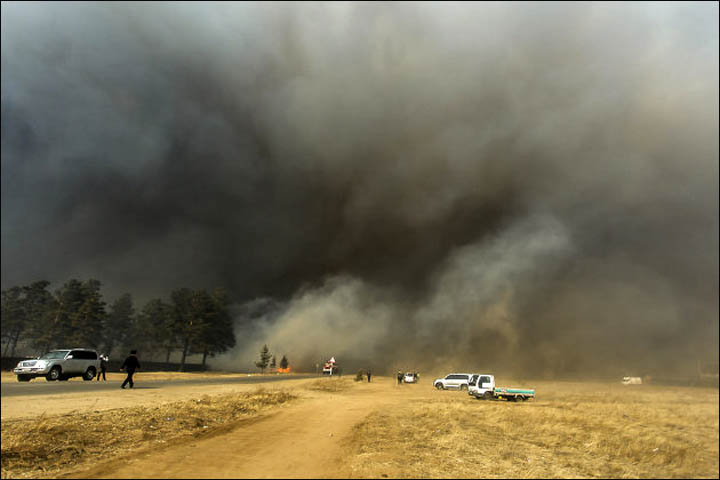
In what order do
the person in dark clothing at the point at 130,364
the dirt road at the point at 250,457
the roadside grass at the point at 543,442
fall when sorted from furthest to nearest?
the roadside grass at the point at 543,442 → the person in dark clothing at the point at 130,364 → the dirt road at the point at 250,457

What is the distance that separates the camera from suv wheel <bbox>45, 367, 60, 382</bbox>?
7156 mm

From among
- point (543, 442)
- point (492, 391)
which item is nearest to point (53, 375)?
point (543, 442)

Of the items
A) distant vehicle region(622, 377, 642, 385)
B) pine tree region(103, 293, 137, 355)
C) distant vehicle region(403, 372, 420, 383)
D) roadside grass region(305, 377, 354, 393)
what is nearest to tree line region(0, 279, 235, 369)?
pine tree region(103, 293, 137, 355)

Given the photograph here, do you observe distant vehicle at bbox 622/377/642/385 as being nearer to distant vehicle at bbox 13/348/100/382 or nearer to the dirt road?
the dirt road

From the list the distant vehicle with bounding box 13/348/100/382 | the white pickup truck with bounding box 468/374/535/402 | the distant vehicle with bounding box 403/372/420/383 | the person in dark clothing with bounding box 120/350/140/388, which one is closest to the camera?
the distant vehicle with bounding box 13/348/100/382

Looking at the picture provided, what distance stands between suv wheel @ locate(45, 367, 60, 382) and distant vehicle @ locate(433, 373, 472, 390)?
191 feet

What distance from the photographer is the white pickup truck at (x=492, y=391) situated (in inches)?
1651

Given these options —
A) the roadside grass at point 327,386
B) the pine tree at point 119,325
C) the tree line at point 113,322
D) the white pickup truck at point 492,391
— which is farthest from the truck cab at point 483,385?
the pine tree at point 119,325

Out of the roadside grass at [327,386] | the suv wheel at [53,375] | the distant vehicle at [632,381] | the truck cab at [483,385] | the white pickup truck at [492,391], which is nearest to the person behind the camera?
the suv wheel at [53,375]

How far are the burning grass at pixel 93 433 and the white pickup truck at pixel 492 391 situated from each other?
113ft

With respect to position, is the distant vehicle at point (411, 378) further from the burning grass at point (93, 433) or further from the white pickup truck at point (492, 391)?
the burning grass at point (93, 433)

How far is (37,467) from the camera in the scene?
9.11 meters

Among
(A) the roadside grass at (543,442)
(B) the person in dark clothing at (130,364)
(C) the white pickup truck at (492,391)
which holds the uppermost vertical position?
(B) the person in dark clothing at (130,364)

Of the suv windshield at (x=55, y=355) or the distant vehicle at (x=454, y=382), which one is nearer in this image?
the suv windshield at (x=55, y=355)
